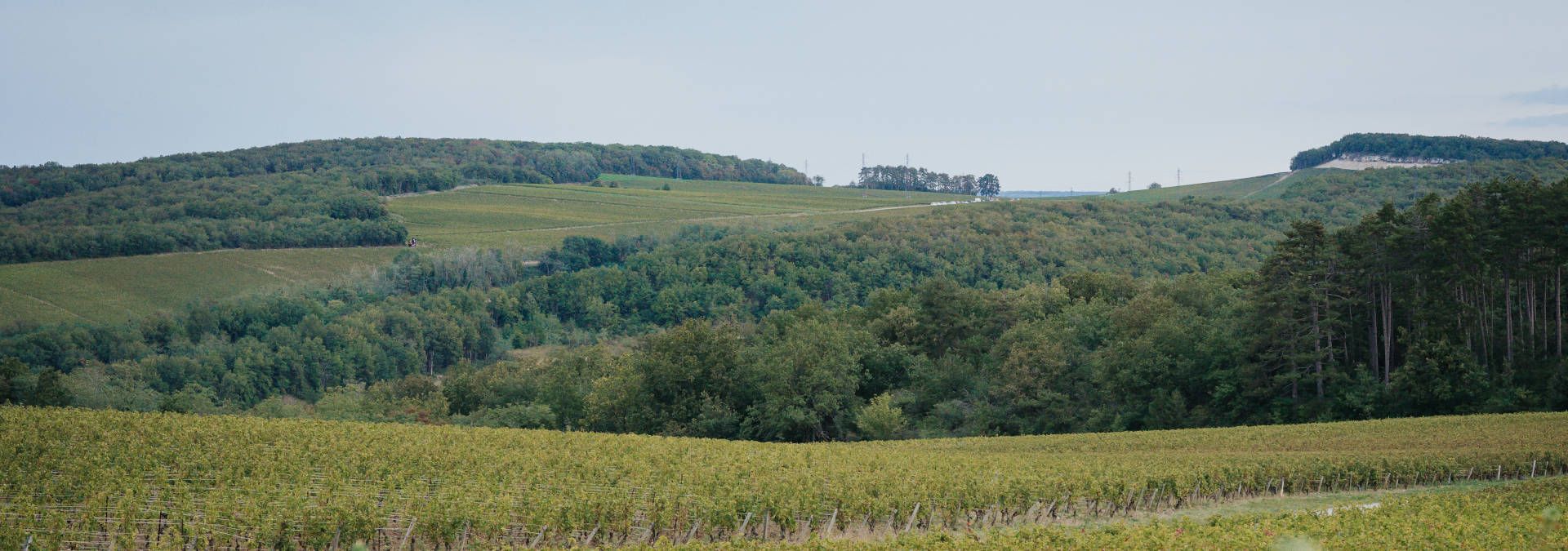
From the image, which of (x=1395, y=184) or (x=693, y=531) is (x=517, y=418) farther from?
(x=1395, y=184)

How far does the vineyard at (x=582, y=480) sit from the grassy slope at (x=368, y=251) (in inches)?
3601

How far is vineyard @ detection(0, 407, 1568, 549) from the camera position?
23750 mm

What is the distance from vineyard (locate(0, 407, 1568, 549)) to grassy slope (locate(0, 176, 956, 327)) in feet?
300

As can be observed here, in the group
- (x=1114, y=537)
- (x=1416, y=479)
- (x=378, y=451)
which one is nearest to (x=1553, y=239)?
(x=1416, y=479)

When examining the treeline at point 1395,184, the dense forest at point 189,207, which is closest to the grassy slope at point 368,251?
the dense forest at point 189,207

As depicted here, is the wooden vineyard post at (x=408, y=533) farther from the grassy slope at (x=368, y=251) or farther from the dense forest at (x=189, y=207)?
the dense forest at (x=189, y=207)

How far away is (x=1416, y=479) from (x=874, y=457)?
17.0m

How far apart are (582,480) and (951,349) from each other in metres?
53.9

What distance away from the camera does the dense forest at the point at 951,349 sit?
55.3 m

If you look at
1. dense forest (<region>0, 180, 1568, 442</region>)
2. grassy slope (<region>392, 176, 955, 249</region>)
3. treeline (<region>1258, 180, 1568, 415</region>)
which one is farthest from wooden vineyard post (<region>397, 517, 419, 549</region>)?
grassy slope (<region>392, 176, 955, 249</region>)

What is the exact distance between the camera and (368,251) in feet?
490

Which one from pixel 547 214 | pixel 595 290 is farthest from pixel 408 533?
pixel 547 214

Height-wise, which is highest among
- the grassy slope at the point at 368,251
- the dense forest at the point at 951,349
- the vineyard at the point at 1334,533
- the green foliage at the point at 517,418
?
the grassy slope at the point at 368,251

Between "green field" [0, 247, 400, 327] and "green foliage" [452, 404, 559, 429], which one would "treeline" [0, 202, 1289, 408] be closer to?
"green field" [0, 247, 400, 327]
